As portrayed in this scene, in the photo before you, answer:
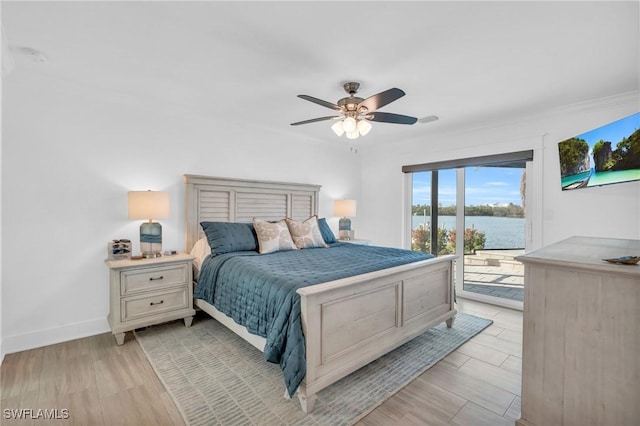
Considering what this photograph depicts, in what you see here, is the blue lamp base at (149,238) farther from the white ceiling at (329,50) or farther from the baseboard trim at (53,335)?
the white ceiling at (329,50)

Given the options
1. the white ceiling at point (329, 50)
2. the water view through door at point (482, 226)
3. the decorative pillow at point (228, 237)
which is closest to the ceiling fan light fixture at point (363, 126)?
the white ceiling at point (329, 50)

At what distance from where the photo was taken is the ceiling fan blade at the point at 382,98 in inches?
84.4

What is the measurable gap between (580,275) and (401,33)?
1.70m

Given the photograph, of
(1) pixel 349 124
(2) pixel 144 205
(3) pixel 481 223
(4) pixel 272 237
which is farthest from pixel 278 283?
(3) pixel 481 223

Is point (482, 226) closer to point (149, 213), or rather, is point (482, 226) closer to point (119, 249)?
point (149, 213)

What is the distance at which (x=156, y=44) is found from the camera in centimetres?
209

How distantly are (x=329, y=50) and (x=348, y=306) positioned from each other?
1817 millimetres

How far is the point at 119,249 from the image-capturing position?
9.61ft

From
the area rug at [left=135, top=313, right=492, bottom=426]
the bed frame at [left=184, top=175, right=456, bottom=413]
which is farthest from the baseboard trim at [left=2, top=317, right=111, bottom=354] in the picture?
the bed frame at [left=184, top=175, right=456, bottom=413]

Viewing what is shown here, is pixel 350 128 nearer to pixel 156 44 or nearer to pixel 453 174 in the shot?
pixel 156 44

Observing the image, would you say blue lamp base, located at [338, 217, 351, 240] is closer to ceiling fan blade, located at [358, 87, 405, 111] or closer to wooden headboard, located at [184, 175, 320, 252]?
wooden headboard, located at [184, 175, 320, 252]

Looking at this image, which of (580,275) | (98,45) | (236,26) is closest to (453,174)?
(580,275)

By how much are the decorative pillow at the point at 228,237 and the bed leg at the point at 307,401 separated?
5.79ft

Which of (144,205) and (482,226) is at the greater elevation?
(144,205)
